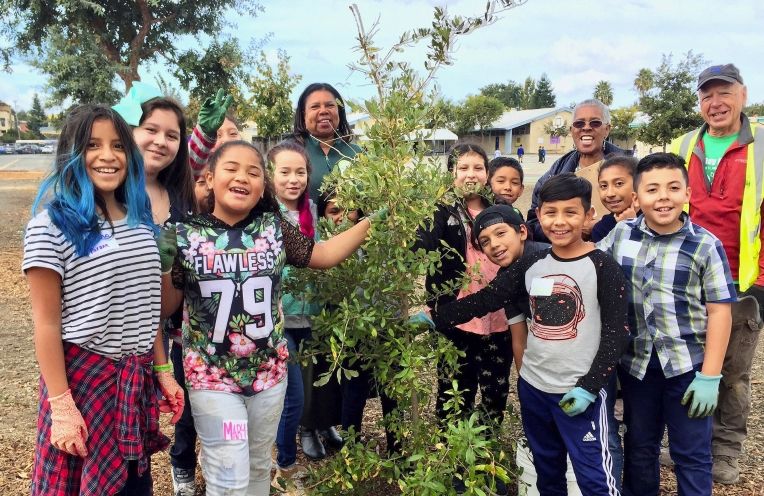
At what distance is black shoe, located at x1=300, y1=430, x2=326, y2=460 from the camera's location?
12.0 feet

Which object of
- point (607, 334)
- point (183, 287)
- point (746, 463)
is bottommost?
point (746, 463)

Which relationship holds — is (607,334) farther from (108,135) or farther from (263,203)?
(108,135)

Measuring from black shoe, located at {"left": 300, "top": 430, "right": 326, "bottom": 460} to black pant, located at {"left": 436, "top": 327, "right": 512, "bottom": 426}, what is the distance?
949 mm

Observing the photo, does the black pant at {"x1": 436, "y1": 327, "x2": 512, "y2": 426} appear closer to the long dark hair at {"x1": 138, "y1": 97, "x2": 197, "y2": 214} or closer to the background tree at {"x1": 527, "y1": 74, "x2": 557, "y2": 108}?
the long dark hair at {"x1": 138, "y1": 97, "x2": 197, "y2": 214}

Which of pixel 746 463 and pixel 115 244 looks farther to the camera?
pixel 746 463

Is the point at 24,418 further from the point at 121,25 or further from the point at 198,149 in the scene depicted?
the point at 121,25

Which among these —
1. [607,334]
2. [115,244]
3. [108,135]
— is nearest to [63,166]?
[108,135]

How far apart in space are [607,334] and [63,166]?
2.28 meters

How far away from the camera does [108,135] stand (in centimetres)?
213

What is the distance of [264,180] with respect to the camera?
245 cm

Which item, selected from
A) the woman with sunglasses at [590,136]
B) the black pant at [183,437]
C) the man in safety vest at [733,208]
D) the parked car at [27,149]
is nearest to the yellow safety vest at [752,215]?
the man in safety vest at [733,208]

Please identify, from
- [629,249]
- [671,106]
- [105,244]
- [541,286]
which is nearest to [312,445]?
[541,286]

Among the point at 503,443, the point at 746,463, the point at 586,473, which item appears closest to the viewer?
the point at 586,473

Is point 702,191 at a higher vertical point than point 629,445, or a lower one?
higher
